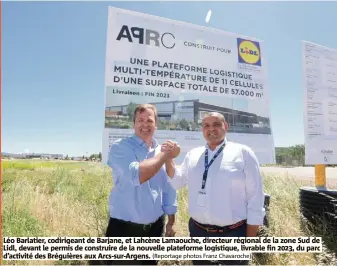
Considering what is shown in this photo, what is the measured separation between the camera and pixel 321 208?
4.20 meters

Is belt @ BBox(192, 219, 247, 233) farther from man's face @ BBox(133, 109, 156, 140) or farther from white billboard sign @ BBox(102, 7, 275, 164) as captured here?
white billboard sign @ BBox(102, 7, 275, 164)

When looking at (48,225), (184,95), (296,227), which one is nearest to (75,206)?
(48,225)

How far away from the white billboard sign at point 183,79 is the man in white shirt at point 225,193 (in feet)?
4.43

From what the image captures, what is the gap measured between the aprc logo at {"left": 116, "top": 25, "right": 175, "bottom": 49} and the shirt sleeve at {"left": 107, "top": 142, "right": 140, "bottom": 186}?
172 centimetres

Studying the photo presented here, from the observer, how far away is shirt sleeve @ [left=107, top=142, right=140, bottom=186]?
7.10 feet

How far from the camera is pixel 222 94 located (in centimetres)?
424

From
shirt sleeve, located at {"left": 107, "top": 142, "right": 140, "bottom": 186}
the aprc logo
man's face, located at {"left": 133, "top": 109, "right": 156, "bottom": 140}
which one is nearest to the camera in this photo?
shirt sleeve, located at {"left": 107, "top": 142, "right": 140, "bottom": 186}

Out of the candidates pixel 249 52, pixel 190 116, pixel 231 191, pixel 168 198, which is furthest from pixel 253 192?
pixel 249 52

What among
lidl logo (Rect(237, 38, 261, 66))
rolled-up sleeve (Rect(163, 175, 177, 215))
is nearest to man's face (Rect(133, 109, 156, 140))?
rolled-up sleeve (Rect(163, 175, 177, 215))

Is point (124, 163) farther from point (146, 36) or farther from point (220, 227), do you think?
Result: point (146, 36)

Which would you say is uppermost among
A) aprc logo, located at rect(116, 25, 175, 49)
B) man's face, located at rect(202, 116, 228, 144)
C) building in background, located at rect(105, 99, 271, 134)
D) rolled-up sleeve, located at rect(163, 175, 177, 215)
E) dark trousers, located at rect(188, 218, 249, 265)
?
aprc logo, located at rect(116, 25, 175, 49)

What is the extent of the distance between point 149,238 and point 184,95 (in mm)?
2075

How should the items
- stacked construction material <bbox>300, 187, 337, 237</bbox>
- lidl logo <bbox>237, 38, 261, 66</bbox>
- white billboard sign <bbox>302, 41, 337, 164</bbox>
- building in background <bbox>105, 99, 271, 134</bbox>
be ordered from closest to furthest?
building in background <bbox>105, 99, 271, 134</bbox>
stacked construction material <bbox>300, 187, 337, 237</bbox>
lidl logo <bbox>237, 38, 261, 66</bbox>
white billboard sign <bbox>302, 41, 337, 164</bbox>

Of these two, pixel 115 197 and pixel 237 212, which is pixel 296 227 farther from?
Result: pixel 115 197
